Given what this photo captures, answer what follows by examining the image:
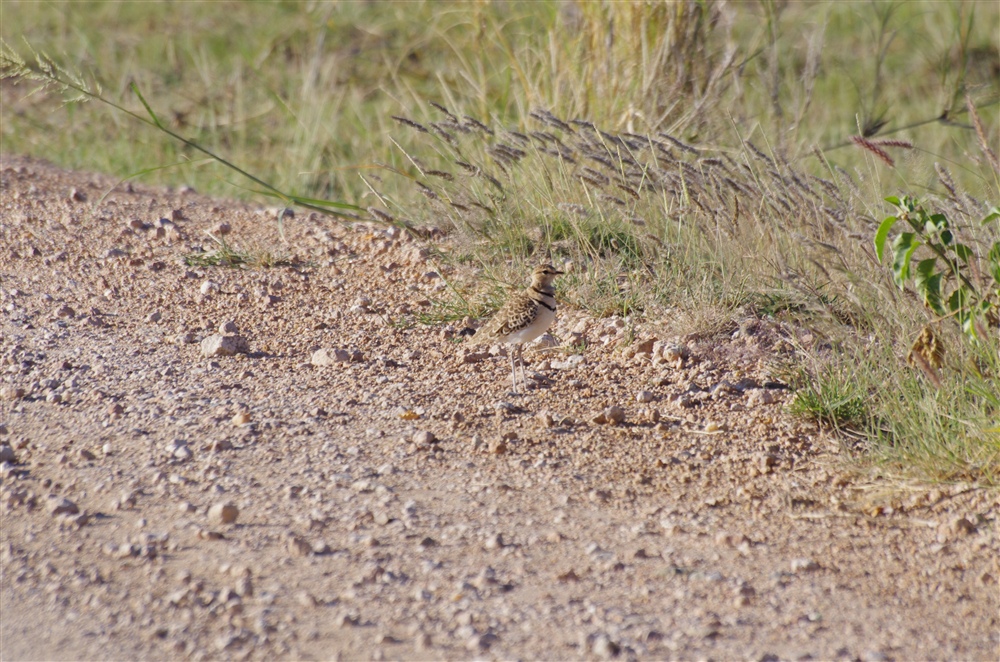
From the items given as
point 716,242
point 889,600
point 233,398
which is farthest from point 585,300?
point 889,600

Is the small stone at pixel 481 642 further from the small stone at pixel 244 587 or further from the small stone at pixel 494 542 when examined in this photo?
the small stone at pixel 244 587

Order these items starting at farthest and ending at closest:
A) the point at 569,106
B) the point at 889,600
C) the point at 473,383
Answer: the point at 569,106, the point at 473,383, the point at 889,600

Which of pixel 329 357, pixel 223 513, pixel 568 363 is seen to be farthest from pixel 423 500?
pixel 568 363

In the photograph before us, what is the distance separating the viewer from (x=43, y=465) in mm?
3857

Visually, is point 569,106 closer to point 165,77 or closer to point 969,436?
point 969,436

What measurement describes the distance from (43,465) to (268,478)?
0.82 m

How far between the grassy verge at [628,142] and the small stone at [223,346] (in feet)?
3.35

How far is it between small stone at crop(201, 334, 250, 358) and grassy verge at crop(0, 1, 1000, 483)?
1020mm

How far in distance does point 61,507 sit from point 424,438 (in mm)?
1257

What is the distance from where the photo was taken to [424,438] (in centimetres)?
405

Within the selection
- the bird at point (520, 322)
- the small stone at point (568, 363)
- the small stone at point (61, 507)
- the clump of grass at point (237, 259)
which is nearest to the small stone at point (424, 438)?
the bird at point (520, 322)

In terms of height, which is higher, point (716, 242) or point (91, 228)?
point (716, 242)

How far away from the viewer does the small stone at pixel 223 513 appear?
346 cm

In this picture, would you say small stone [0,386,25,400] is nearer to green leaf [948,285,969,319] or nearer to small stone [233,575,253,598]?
small stone [233,575,253,598]
